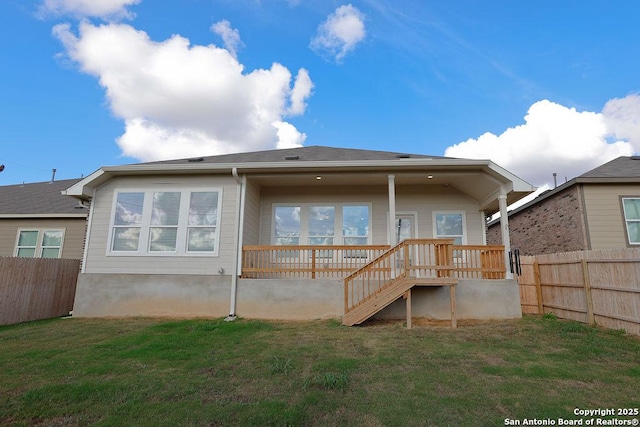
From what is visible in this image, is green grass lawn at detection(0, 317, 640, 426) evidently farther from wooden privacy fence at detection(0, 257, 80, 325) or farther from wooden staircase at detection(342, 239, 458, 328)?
wooden privacy fence at detection(0, 257, 80, 325)

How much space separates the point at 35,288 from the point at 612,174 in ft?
56.7

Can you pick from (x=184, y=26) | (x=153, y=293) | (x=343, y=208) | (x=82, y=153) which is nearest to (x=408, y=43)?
(x=343, y=208)

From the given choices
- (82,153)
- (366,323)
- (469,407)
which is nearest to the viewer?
(469,407)

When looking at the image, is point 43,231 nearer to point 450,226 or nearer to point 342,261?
point 342,261

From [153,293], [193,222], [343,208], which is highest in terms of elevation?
[343,208]

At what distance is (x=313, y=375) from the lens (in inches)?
166

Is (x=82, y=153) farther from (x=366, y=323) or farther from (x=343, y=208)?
(x=366, y=323)

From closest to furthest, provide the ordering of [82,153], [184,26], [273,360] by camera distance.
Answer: [273,360] → [184,26] → [82,153]

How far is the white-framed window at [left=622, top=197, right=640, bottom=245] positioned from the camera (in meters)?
9.49

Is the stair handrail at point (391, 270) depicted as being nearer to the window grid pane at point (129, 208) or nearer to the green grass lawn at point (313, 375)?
the green grass lawn at point (313, 375)

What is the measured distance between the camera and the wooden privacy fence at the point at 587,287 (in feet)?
20.7

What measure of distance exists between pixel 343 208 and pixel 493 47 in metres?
8.90

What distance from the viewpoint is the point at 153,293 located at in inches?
335

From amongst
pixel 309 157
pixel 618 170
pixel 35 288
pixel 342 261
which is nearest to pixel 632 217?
pixel 618 170
